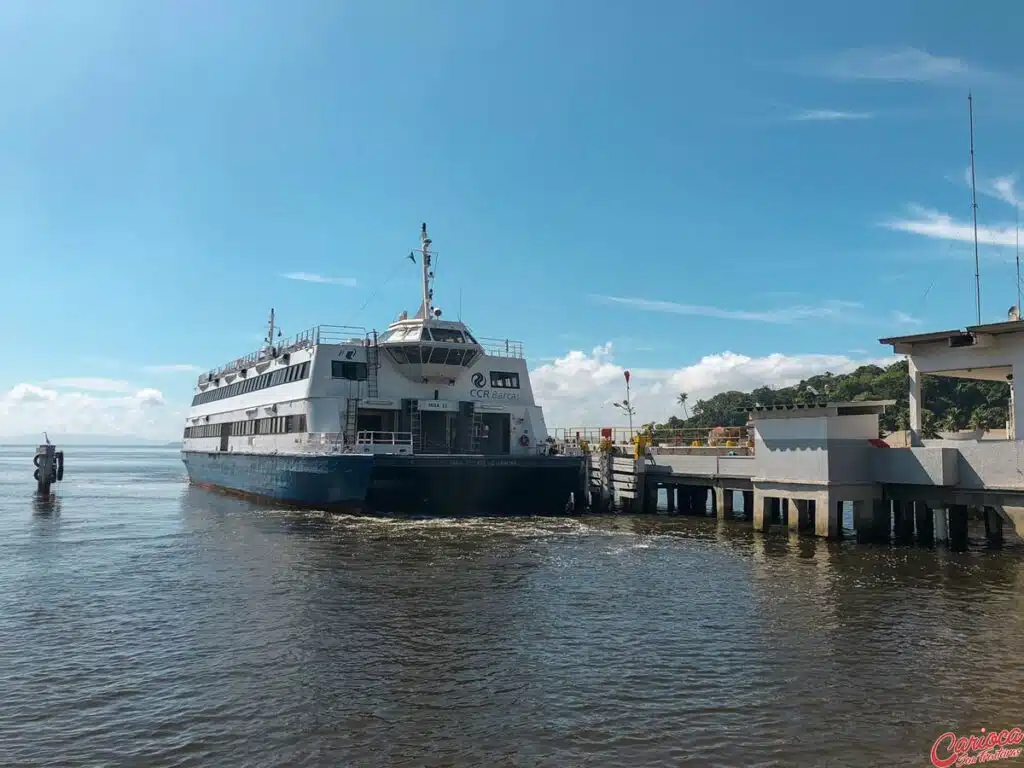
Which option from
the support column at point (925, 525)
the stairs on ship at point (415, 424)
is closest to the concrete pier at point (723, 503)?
the support column at point (925, 525)

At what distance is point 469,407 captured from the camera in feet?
111

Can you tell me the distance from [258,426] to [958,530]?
108ft

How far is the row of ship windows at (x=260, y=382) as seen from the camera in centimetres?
3612

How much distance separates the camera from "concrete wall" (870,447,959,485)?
2302 centimetres

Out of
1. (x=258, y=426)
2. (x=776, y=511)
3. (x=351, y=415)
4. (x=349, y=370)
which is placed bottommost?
(x=776, y=511)

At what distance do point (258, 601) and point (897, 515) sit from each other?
20188 mm

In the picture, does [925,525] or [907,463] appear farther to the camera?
[925,525]

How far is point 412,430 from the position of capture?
33.2 meters

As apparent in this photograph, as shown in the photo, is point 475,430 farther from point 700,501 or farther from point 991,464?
point 991,464

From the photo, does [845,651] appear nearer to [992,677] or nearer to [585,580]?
[992,677]

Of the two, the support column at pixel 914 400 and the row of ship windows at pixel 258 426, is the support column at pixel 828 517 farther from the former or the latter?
the row of ship windows at pixel 258 426

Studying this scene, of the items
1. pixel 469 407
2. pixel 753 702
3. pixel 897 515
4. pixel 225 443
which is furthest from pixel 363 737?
pixel 225 443

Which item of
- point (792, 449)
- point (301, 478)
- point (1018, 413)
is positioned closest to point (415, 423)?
point (301, 478)

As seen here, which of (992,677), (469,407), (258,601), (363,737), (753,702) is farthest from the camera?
(469,407)
